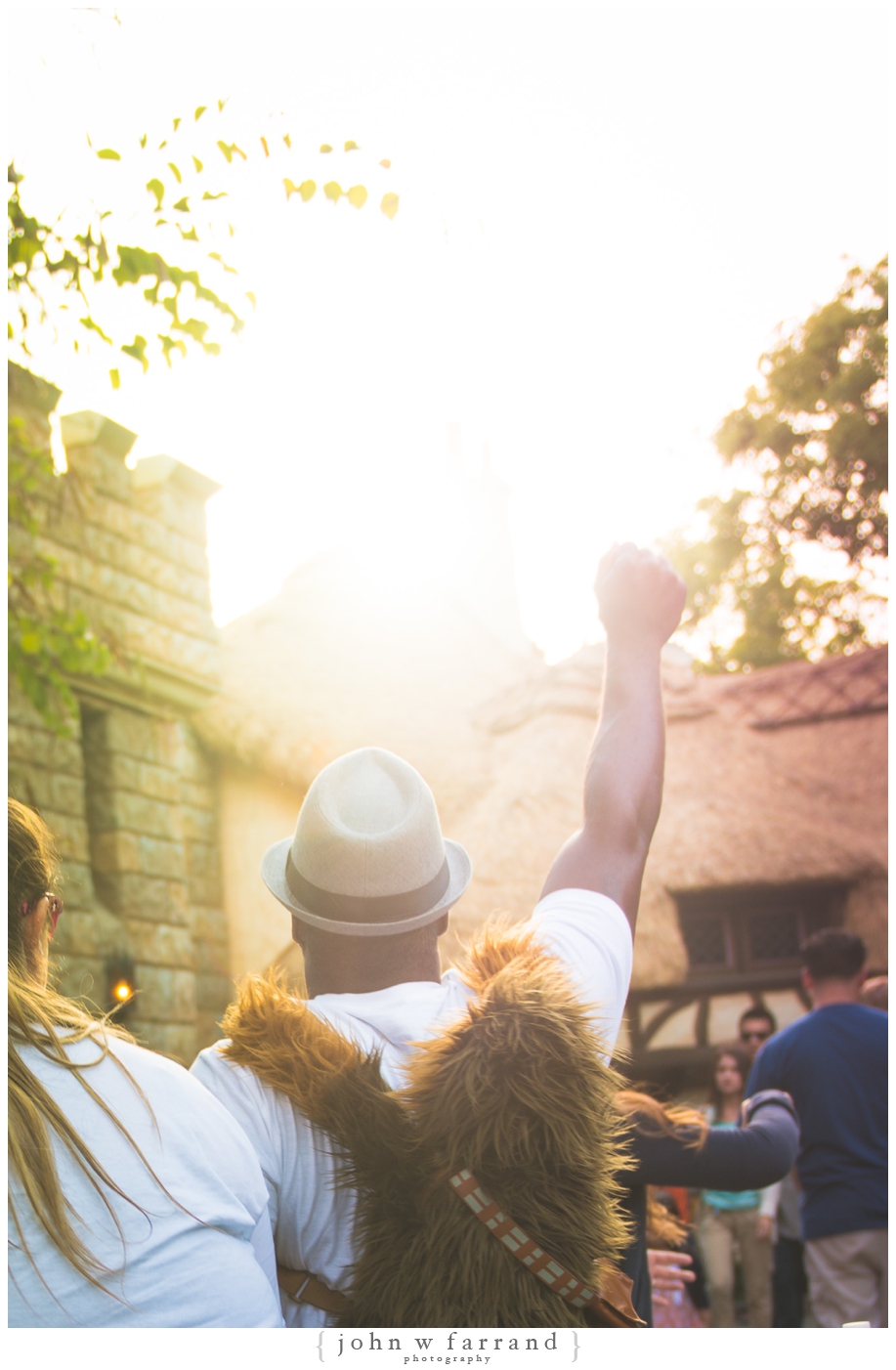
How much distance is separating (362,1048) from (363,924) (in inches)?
5.5

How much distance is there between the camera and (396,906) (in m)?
1.23

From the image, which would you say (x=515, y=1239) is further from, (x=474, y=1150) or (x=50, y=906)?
(x=50, y=906)

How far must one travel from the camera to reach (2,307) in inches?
85.4

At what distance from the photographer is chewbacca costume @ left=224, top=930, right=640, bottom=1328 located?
1048 mm

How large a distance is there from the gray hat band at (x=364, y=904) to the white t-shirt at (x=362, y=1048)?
0.08 m

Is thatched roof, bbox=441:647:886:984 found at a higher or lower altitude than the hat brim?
higher

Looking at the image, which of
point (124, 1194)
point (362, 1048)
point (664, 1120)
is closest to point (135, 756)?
point (664, 1120)

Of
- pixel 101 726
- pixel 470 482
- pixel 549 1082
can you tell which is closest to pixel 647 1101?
pixel 549 1082

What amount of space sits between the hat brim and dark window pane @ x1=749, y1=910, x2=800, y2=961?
3.87m

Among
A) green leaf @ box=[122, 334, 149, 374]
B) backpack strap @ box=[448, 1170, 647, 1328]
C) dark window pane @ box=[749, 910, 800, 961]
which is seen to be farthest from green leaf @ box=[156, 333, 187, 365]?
dark window pane @ box=[749, 910, 800, 961]

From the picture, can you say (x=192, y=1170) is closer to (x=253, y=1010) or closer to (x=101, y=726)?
(x=253, y=1010)

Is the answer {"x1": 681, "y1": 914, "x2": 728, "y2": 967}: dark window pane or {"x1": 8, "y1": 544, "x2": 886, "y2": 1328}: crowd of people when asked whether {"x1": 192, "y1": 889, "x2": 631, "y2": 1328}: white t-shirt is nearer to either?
{"x1": 8, "y1": 544, "x2": 886, "y2": 1328}: crowd of people

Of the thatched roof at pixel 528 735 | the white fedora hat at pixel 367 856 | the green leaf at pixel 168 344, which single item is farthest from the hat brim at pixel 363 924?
the thatched roof at pixel 528 735

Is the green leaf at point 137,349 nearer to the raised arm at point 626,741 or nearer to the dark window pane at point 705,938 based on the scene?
the raised arm at point 626,741
